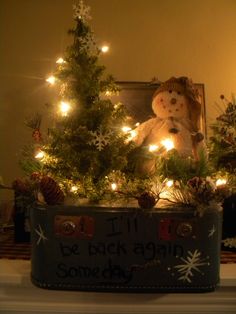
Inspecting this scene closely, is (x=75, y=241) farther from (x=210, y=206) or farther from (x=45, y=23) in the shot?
(x=45, y=23)

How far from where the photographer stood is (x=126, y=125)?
2.77ft

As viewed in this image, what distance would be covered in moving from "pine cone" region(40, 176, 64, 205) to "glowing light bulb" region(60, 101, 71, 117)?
18cm

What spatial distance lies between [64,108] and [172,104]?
1.12 ft

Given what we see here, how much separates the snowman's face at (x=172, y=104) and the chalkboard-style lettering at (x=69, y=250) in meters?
0.48

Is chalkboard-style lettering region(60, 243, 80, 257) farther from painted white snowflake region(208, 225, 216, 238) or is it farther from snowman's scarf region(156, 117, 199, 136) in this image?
snowman's scarf region(156, 117, 199, 136)

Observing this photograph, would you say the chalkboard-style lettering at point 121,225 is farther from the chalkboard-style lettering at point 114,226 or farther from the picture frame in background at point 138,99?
the picture frame in background at point 138,99

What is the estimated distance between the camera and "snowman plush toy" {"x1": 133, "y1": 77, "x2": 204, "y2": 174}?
36.5 inches

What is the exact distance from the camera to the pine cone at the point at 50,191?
2.26 ft

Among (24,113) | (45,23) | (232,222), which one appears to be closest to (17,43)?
(45,23)

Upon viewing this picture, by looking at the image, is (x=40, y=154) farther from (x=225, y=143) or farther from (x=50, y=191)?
(x=225, y=143)

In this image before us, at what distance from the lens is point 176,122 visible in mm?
955

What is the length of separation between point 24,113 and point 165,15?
27.2 inches

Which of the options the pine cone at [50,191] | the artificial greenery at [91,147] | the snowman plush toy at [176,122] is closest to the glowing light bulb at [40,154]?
the artificial greenery at [91,147]

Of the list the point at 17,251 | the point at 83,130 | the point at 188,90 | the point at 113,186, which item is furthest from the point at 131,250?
the point at 188,90
